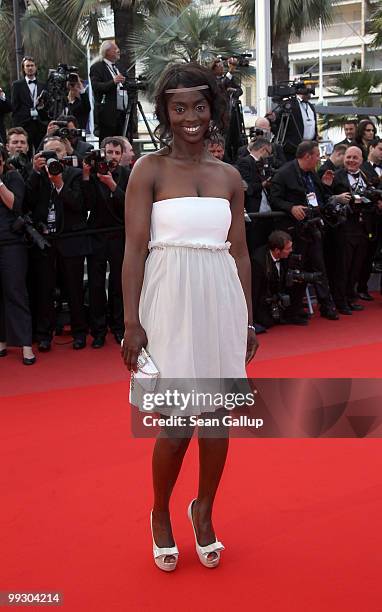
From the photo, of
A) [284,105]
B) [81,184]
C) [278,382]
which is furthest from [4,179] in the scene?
[284,105]

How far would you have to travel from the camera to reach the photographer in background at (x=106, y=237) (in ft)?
17.8

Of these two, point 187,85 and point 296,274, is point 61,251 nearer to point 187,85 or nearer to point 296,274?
point 296,274

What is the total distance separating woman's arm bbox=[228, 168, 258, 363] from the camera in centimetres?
249

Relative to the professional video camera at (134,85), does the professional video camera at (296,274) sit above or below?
below

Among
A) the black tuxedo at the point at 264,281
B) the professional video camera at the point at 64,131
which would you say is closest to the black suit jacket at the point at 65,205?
the professional video camera at the point at 64,131

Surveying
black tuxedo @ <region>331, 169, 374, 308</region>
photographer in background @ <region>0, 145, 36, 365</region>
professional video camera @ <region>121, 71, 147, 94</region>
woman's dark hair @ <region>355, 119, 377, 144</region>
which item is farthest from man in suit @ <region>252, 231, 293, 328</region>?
woman's dark hair @ <region>355, 119, 377, 144</region>

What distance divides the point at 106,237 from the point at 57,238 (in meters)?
0.35

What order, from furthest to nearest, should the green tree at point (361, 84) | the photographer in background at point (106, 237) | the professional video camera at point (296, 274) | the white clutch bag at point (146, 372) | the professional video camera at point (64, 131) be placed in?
the green tree at point (361, 84) → the professional video camera at point (296, 274) → the professional video camera at point (64, 131) → the photographer in background at point (106, 237) → the white clutch bag at point (146, 372)

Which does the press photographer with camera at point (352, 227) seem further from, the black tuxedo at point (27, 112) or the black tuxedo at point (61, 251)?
the black tuxedo at point (27, 112)

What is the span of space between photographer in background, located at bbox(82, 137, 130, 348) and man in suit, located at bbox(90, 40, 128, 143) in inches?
86.7

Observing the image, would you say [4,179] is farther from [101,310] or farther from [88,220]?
[101,310]

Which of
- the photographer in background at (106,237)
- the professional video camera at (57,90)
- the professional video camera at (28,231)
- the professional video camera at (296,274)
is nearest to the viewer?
the professional video camera at (28,231)

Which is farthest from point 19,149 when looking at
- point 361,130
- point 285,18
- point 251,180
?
point 285,18

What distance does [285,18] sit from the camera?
1478 centimetres
